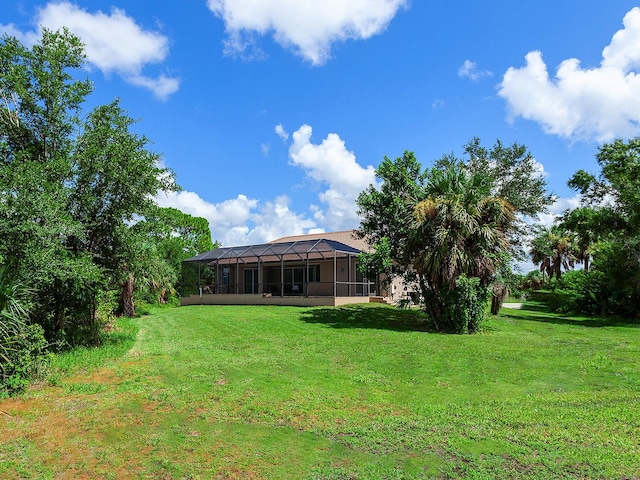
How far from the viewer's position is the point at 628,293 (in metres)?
20.5

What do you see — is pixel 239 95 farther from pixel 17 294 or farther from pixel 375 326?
pixel 17 294

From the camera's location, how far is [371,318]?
1780 centimetres

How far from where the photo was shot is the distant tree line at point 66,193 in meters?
7.65

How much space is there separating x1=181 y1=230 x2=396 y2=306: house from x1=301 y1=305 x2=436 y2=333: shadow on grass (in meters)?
2.50

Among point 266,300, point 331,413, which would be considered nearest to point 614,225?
point 266,300

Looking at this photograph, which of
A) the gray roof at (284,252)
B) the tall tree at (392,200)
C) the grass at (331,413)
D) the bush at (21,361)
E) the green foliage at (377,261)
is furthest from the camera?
the gray roof at (284,252)

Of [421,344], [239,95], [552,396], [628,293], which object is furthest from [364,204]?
[628,293]

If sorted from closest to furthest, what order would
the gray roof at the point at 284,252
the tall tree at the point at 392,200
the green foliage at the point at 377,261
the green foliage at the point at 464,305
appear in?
the green foliage at the point at 464,305
the green foliage at the point at 377,261
the tall tree at the point at 392,200
the gray roof at the point at 284,252

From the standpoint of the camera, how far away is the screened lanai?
24.3m

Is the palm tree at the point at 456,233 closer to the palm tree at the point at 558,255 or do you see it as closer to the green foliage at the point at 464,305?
the green foliage at the point at 464,305

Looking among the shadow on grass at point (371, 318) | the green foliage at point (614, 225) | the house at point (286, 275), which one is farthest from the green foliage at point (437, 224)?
the green foliage at point (614, 225)

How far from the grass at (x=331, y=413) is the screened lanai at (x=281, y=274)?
42.4 feet

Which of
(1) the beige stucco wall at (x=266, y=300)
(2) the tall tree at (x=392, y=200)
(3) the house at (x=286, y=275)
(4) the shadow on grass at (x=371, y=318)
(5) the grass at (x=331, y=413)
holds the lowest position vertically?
(5) the grass at (x=331, y=413)

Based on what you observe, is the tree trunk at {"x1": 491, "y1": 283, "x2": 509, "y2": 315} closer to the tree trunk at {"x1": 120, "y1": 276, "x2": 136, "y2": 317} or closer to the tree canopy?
the tree canopy
